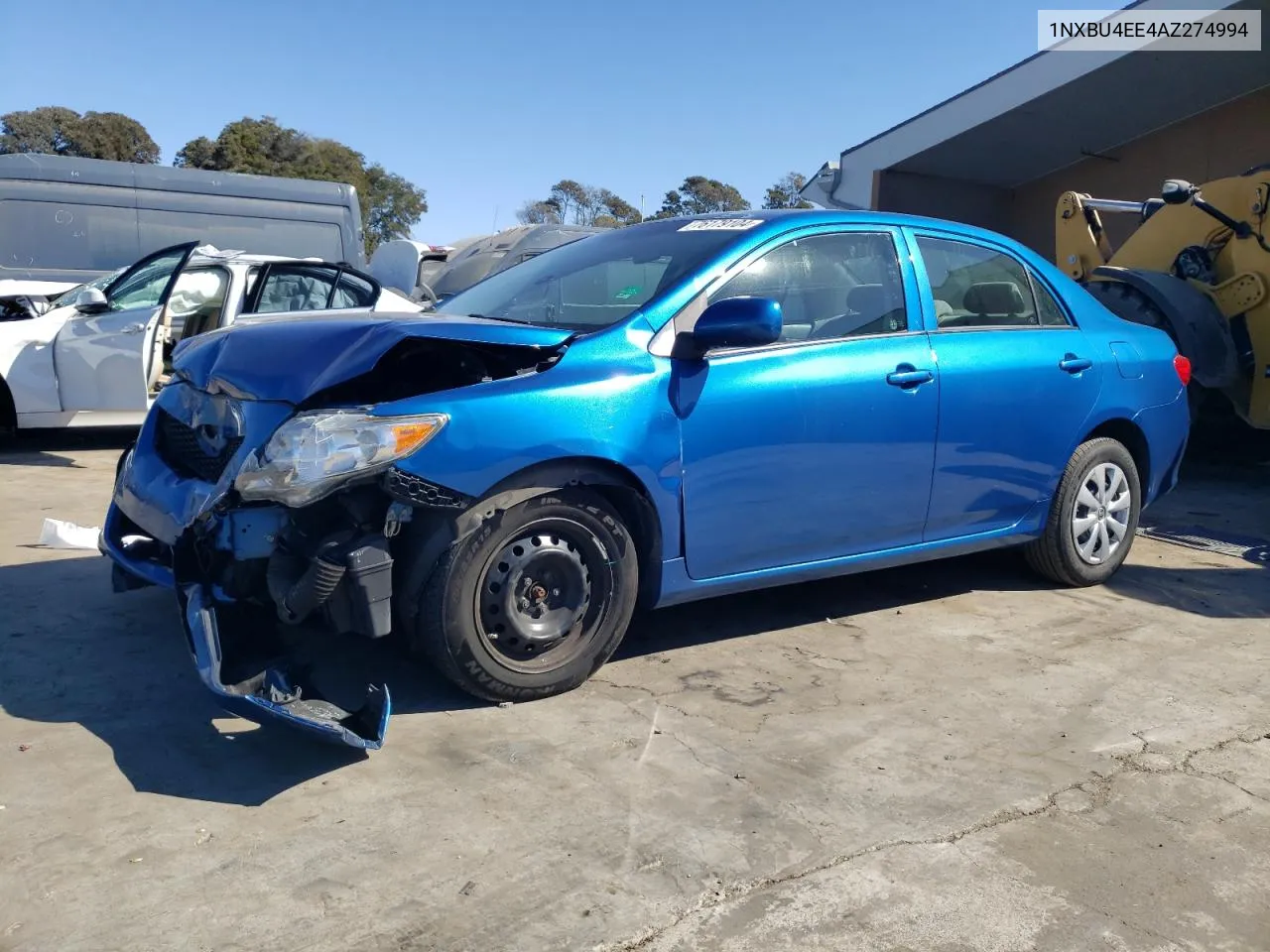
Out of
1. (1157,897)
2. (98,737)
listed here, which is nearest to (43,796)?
(98,737)

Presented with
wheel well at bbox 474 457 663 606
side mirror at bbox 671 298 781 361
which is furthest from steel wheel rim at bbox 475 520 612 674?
side mirror at bbox 671 298 781 361

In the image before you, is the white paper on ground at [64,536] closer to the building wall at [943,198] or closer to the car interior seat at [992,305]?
the car interior seat at [992,305]

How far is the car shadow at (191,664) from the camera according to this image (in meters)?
3.13

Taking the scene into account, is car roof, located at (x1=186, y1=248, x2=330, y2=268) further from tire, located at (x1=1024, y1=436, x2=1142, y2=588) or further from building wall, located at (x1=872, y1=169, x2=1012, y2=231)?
building wall, located at (x1=872, y1=169, x2=1012, y2=231)

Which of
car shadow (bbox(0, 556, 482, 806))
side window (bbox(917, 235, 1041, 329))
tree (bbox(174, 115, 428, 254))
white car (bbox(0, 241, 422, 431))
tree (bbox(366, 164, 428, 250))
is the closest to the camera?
car shadow (bbox(0, 556, 482, 806))


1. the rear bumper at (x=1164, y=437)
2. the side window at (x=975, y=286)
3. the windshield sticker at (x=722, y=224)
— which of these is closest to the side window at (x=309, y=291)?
the windshield sticker at (x=722, y=224)

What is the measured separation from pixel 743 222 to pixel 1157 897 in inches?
106

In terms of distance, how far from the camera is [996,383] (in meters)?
4.60

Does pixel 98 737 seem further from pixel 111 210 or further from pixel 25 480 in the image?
pixel 111 210

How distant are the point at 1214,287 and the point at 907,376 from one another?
4929 mm

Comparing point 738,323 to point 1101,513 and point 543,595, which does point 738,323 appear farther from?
point 1101,513

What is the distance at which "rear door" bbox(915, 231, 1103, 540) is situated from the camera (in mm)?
4504

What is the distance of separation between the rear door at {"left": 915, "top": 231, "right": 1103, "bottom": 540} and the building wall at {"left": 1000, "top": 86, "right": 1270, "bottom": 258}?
28.7 ft

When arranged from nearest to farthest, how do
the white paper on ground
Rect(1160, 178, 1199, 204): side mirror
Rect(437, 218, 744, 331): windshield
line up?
Rect(437, 218, 744, 331): windshield < the white paper on ground < Rect(1160, 178, 1199, 204): side mirror
